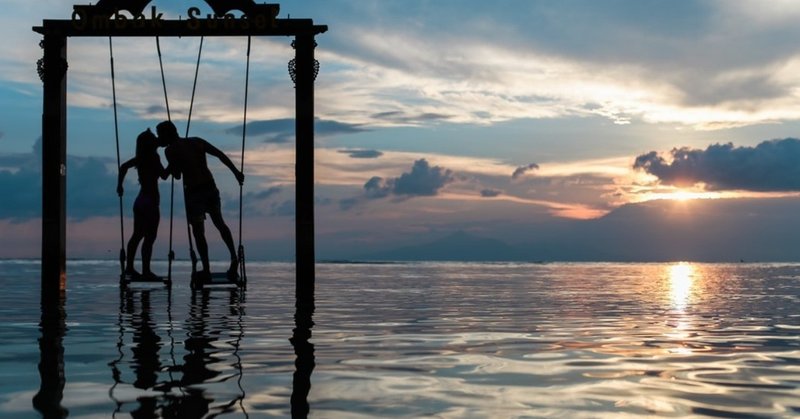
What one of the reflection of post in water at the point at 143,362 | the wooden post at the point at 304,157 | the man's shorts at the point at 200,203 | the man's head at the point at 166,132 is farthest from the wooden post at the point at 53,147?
the reflection of post in water at the point at 143,362

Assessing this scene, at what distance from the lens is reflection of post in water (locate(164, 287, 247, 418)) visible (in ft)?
13.6

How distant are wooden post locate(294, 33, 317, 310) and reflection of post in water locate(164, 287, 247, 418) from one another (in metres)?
4.63

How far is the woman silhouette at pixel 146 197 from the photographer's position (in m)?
15.2

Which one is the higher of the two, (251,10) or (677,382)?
(251,10)

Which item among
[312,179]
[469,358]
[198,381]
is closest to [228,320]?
[469,358]

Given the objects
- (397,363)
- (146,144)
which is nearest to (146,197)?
(146,144)

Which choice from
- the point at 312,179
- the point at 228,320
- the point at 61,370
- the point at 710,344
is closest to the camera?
the point at 61,370

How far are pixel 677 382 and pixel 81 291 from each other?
41.3 feet

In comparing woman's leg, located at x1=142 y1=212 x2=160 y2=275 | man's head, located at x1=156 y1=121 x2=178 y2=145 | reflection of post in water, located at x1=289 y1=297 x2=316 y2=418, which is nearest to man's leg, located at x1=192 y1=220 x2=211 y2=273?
woman's leg, located at x1=142 y1=212 x2=160 y2=275

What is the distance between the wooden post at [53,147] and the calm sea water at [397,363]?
18.0 feet

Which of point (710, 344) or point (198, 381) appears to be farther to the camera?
point (710, 344)

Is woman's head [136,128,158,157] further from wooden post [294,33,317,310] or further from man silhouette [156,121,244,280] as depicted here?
wooden post [294,33,317,310]

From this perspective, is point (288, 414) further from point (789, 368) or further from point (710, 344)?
point (710, 344)

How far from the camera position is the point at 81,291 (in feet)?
51.4
